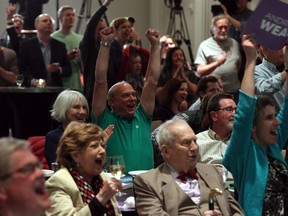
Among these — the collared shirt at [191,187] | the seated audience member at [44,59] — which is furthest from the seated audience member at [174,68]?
the collared shirt at [191,187]

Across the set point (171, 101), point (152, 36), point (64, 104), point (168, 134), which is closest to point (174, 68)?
point (171, 101)

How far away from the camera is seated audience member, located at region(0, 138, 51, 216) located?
2156 mm

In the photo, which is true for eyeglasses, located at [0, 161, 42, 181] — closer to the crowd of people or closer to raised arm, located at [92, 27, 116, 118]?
the crowd of people

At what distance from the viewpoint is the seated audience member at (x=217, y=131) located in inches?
187

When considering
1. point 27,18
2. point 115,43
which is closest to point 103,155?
point 115,43

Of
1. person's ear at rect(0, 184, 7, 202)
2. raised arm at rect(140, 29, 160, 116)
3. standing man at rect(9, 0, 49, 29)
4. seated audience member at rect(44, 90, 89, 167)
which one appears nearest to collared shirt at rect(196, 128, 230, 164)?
raised arm at rect(140, 29, 160, 116)

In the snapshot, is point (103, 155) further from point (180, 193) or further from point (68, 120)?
point (68, 120)

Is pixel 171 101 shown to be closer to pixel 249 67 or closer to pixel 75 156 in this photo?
pixel 249 67

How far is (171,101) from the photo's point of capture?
620 cm

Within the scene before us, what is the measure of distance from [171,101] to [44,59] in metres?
1.87

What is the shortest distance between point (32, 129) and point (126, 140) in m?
2.64

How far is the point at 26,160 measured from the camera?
7.36 feet

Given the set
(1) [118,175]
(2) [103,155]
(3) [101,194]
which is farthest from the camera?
(1) [118,175]

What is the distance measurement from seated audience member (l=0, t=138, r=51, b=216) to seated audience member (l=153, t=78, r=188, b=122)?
3.89m
